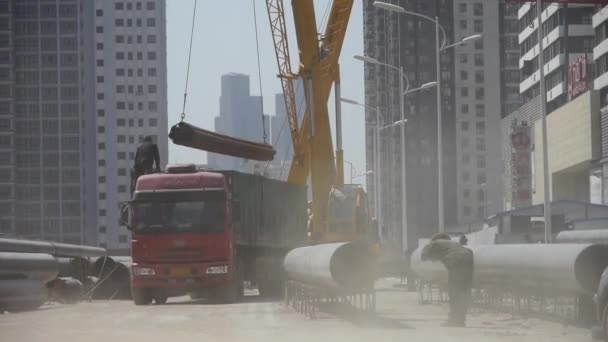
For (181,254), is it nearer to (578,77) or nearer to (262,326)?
(262,326)

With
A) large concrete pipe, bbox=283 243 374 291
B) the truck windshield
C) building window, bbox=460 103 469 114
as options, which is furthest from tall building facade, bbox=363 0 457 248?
large concrete pipe, bbox=283 243 374 291

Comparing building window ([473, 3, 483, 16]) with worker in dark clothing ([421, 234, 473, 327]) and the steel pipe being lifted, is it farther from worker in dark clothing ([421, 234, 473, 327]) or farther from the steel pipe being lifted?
worker in dark clothing ([421, 234, 473, 327])

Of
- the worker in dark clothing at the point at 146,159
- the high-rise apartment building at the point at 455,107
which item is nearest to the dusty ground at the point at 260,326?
the worker in dark clothing at the point at 146,159

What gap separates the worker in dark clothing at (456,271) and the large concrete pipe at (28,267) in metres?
14.8

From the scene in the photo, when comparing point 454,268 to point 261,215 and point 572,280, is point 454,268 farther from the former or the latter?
point 261,215

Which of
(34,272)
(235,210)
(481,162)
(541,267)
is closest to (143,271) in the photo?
(235,210)

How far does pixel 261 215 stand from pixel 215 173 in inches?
201

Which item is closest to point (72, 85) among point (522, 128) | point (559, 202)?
point (522, 128)

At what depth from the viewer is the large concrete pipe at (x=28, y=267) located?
34.5m

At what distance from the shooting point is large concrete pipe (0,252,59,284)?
113ft

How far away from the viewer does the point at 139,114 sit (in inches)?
7869

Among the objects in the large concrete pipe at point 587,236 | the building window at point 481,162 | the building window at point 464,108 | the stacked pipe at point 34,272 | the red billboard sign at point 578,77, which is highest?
the building window at point 464,108

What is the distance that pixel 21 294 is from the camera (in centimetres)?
3475

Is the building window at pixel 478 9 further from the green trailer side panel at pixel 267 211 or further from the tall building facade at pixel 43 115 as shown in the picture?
the green trailer side panel at pixel 267 211
